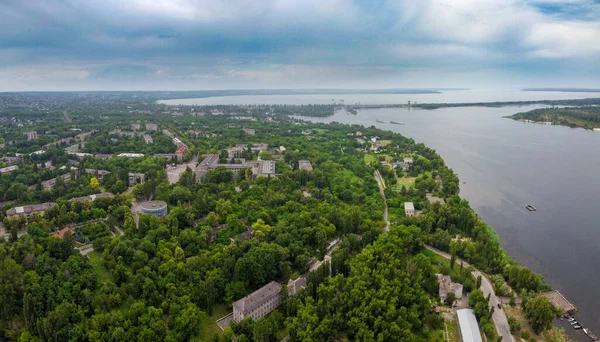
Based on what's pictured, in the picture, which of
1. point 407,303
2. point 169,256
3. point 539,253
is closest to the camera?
point 407,303

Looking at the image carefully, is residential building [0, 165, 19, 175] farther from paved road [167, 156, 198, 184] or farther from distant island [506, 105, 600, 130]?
distant island [506, 105, 600, 130]

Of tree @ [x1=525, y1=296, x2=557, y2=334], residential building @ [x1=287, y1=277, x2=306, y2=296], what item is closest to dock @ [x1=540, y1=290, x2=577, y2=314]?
tree @ [x1=525, y1=296, x2=557, y2=334]

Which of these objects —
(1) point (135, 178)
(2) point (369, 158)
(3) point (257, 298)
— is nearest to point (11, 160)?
(1) point (135, 178)

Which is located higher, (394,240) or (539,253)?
(394,240)

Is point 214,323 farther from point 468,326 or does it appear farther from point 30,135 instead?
point 30,135

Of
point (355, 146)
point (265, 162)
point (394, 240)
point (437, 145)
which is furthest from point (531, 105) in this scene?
point (394, 240)

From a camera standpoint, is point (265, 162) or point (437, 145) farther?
point (437, 145)

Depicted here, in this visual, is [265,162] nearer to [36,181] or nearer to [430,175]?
[430,175]
